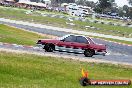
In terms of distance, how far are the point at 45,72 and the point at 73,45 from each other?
32.8ft

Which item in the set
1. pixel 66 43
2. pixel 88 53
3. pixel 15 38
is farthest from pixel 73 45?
pixel 15 38

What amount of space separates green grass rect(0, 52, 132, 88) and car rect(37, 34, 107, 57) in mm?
3632

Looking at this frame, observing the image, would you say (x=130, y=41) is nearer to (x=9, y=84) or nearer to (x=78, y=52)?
(x=78, y=52)

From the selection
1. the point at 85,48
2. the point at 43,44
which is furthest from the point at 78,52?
the point at 43,44

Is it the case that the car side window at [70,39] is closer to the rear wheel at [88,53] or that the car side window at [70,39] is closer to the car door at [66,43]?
the car door at [66,43]

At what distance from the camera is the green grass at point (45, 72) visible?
16895mm

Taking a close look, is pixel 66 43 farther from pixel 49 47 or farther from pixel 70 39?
pixel 49 47

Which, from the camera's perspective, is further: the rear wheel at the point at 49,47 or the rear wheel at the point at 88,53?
the rear wheel at the point at 88,53

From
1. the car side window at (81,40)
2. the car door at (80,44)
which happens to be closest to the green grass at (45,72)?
the car door at (80,44)

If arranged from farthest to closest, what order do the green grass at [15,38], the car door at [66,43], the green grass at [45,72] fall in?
the green grass at [15,38] → the car door at [66,43] → the green grass at [45,72]

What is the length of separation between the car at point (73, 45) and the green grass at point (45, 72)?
3632 mm

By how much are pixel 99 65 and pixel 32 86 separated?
10.2m

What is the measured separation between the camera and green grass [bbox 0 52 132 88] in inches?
665

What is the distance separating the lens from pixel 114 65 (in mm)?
26688
